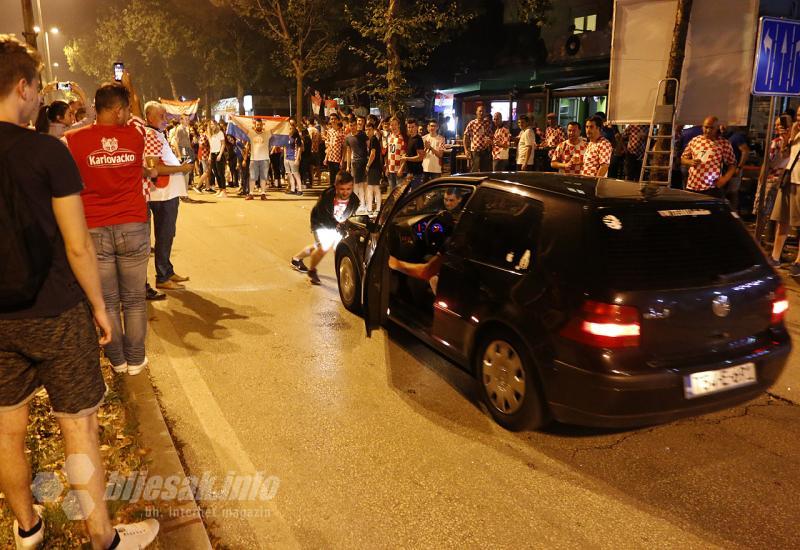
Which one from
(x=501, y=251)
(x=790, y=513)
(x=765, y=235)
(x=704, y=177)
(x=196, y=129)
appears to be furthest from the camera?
(x=196, y=129)

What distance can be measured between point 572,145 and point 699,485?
841cm

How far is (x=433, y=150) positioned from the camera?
13.7 m

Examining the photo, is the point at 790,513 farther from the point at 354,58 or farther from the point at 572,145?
the point at 354,58

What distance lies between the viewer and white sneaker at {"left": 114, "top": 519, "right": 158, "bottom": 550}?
2830 mm

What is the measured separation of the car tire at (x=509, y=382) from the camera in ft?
12.8

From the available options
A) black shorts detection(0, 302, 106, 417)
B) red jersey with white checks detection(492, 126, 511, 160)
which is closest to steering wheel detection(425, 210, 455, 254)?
black shorts detection(0, 302, 106, 417)

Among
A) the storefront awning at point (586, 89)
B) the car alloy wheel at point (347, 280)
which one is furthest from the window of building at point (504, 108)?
the car alloy wheel at point (347, 280)

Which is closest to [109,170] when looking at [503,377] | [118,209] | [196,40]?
[118,209]

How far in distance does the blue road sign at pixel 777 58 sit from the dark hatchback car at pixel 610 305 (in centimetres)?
361

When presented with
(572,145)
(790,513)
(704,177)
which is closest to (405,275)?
(790,513)

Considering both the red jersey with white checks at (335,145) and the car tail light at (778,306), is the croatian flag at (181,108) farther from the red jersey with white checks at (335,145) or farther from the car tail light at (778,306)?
the car tail light at (778,306)

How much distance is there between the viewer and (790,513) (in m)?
3.34

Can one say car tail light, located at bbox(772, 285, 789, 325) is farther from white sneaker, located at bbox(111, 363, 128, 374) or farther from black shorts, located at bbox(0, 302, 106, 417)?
white sneaker, located at bbox(111, 363, 128, 374)

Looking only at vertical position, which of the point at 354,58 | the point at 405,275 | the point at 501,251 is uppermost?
the point at 354,58
